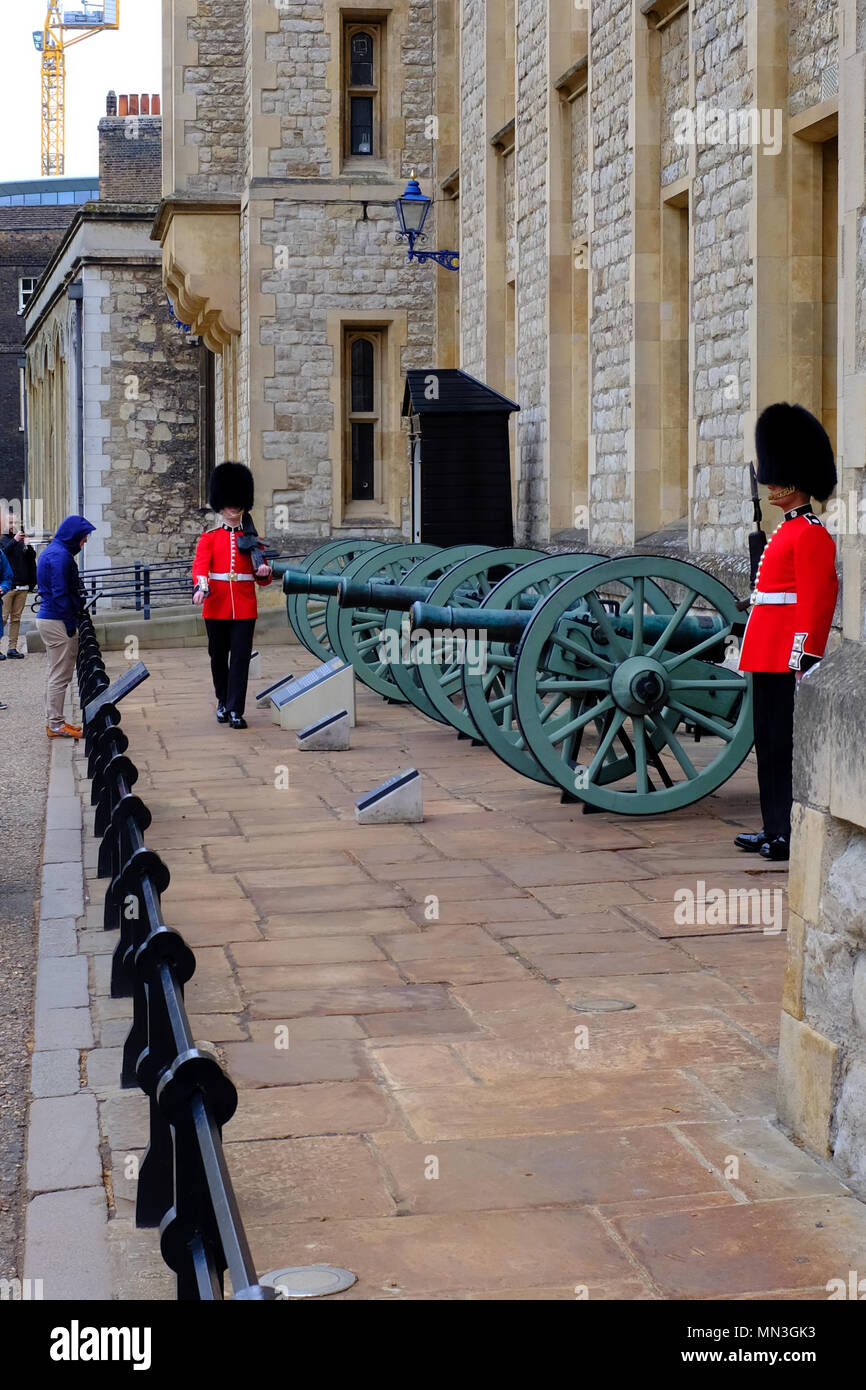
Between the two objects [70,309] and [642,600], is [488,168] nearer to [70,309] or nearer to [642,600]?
[642,600]

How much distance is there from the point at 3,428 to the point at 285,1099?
48.1m

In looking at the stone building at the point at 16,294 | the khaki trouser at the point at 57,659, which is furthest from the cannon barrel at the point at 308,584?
the stone building at the point at 16,294

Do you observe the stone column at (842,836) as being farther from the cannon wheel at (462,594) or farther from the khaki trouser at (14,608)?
the khaki trouser at (14,608)

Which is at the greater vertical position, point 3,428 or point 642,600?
point 3,428

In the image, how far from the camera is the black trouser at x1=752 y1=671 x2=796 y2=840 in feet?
20.9

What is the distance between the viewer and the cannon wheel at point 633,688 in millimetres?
7086

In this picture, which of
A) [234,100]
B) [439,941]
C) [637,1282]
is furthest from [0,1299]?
[234,100]

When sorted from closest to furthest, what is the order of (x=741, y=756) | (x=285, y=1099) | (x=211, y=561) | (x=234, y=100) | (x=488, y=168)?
(x=285, y=1099)
(x=741, y=756)
(x=211, y=561)
(x=488, y=168)
(x=234, y=100)

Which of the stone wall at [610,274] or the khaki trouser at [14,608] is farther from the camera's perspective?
the khaki trouser at [14,608]

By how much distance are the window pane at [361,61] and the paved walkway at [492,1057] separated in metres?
13.4

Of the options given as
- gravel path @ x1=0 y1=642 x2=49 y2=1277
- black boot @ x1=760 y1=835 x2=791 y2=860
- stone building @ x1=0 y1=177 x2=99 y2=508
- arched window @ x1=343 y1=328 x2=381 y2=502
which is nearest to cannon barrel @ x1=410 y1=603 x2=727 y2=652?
black boot @ x1=760 y1=835 x2=791 y2=860

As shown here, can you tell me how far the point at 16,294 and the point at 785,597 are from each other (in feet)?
151
